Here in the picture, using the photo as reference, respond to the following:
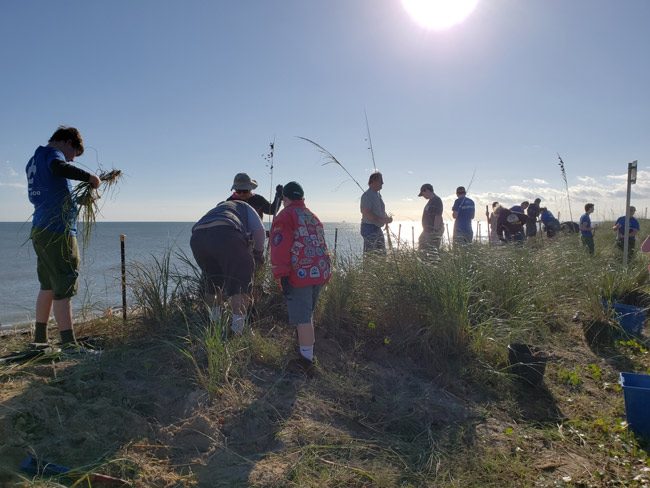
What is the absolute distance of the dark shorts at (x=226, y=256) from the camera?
3.86 meters

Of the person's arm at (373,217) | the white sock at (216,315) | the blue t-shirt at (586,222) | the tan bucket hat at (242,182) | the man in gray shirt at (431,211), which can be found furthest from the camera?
the blue t-shirt at (586,222)

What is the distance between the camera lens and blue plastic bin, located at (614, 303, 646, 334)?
5.30 meters

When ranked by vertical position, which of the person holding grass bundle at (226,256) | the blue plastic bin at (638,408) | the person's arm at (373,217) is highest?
the person's arm at (373,217)

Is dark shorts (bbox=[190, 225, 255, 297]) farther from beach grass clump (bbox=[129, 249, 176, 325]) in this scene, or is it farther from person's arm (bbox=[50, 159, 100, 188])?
person's arm (bbox=[50, 159, 100, 188])

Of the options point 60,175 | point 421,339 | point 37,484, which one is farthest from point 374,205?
point 37,484

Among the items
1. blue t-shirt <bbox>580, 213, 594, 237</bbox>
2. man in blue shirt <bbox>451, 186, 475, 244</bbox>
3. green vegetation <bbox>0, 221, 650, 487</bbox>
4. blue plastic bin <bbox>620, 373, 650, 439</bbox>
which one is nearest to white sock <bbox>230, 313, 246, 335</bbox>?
green vegetation <bbox>0, 221, 650, 487</bbox>

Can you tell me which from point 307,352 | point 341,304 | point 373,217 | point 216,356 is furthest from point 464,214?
point 216,356

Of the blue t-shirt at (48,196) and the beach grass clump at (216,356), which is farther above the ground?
the blue t-shirt at (48,196)

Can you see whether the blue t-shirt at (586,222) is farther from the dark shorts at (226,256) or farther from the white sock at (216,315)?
the white sock at (216,315)

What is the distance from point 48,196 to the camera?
11.7ft

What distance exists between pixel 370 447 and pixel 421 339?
166 cm

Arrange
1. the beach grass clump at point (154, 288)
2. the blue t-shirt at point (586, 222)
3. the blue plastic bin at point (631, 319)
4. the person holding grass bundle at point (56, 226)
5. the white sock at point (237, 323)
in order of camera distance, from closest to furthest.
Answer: the person holding grass bundle at point (56, 226), the white sock at point (237, 323), the beach grass clump at point (154, 288), the blue plastic bin at point (631, 319), the blue t-shirt at point (586, 222)

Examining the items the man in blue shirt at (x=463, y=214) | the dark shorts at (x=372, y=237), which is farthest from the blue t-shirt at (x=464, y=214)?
the dark shorts at (x=372, y=237)

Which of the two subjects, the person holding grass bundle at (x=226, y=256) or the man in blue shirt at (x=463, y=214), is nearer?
the person holding grass bundle at (x=226, y=256)
